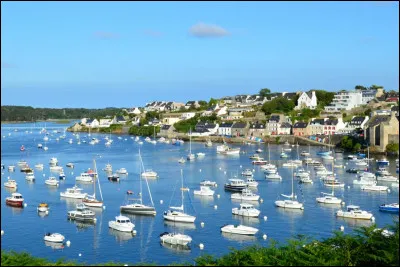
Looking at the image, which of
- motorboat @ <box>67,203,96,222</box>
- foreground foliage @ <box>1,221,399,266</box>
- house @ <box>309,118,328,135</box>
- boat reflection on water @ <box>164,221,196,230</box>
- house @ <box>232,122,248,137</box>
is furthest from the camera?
house @ <box>232,122,248,137</box>

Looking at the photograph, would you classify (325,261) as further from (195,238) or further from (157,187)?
(157,187)

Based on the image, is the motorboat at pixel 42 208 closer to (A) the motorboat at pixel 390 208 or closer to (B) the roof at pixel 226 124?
(A) the motorboat at pixel 390 208

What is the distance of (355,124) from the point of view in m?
30.6

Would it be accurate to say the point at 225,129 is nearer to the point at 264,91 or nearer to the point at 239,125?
the point at 239,125

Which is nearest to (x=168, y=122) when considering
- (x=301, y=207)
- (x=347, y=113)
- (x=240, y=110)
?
(x=240, y=110)

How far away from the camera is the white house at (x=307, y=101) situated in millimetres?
39344

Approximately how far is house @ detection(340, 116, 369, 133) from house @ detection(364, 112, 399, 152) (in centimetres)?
394

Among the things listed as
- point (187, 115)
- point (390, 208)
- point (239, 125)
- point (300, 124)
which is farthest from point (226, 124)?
point (390, 208)

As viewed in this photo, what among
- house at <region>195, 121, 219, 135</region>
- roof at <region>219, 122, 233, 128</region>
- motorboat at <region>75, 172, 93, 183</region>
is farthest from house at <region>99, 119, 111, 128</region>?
motorboat at <region>75, 172, 93, 183</region>

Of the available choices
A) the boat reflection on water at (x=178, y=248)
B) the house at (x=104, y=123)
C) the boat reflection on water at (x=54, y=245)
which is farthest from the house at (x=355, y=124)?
the house at (x=104, y=123)

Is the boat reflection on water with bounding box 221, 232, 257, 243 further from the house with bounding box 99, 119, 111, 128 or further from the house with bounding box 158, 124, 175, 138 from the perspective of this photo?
the house with bounding box 99, 119, 111, 128

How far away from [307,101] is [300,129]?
770cm

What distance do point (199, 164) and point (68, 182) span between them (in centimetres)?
620

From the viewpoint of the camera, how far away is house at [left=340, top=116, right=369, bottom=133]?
1189 inches
